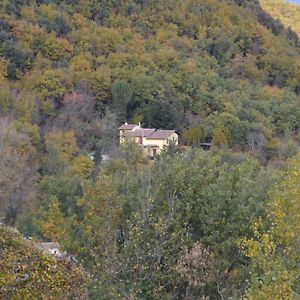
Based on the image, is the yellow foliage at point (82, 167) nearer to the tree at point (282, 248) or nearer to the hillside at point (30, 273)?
the hillside at point (30, 273)

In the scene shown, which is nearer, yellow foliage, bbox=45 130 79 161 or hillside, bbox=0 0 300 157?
yellow foliage, bbox=45 130 79 161

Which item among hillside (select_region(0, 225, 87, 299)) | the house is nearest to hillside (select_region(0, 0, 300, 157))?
the house

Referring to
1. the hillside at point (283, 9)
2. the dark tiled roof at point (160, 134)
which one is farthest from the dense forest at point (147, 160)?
the dark tiled roof at point (160, 134)

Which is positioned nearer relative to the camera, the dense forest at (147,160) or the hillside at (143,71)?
the dense forest at (147,160)

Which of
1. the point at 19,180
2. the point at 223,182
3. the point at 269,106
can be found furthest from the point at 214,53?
the point at 223,182

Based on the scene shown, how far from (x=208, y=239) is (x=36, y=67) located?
2696cm

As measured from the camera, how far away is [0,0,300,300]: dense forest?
6.05 metres

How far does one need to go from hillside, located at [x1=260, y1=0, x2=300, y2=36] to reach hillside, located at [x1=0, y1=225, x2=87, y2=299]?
211ft

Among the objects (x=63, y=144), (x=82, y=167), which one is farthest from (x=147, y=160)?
(x=63, y=144)

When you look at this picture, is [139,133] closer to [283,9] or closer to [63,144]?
[63,144]

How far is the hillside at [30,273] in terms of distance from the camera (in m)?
5.29

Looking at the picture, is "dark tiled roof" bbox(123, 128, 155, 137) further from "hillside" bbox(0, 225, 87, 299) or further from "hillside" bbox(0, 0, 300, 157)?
"hillside" bbox(0, 225, 87, 299)

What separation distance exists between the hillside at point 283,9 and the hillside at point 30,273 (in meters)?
64.4

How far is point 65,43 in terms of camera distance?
35.7 metres
